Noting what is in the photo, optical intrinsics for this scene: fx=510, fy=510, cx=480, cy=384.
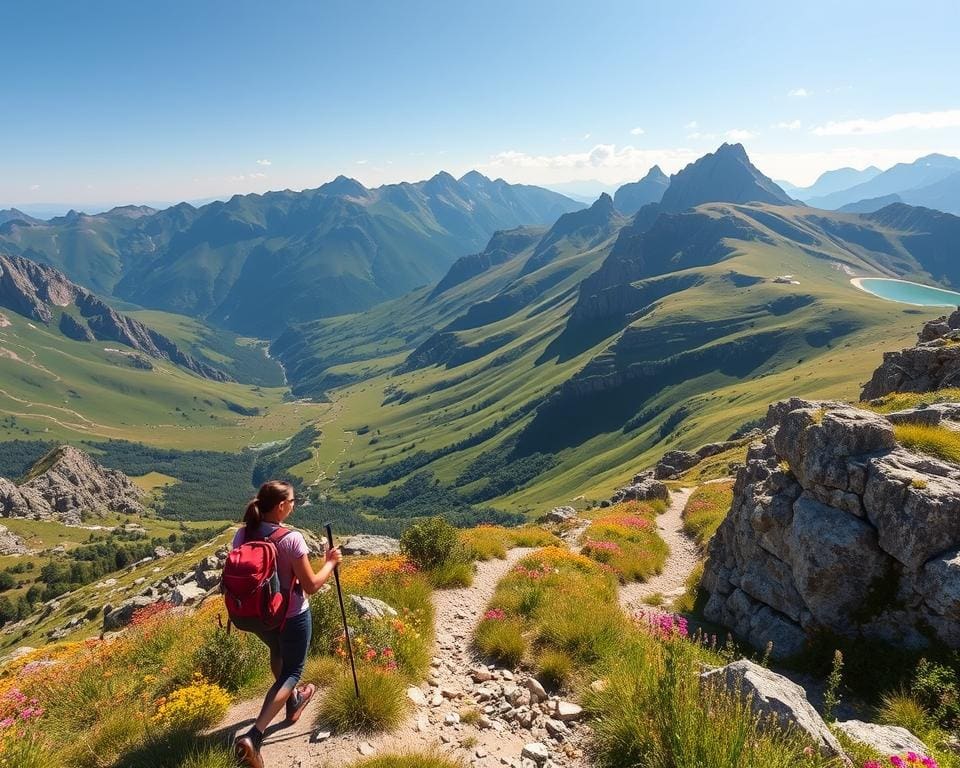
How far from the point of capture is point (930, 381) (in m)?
Result: 31.8

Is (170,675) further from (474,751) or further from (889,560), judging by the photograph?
(889,560)

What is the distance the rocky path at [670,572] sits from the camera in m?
21.9

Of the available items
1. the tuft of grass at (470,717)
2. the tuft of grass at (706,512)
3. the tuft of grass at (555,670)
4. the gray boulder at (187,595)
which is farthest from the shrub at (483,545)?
the gray boulder at (187,595)

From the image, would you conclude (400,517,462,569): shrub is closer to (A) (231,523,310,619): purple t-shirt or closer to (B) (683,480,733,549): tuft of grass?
(A) (231,523,310,619): purple t-shirt

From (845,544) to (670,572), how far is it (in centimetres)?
1247

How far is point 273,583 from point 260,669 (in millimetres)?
4426

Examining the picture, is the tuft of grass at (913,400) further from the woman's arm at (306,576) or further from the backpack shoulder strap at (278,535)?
the backpack shoulder strap at (278,535)

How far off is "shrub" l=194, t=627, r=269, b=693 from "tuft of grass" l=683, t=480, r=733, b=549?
24.2 metres

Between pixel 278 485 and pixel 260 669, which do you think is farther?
pixel 260 669

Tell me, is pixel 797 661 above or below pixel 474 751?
below

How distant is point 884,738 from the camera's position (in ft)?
28.7

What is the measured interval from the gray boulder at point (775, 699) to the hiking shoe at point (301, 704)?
6979 mm

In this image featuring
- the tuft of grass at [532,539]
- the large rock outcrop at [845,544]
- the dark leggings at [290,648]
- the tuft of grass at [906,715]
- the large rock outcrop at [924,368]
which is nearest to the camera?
the dark leggings at [290,648]

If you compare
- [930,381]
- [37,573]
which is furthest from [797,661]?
[37,573]
